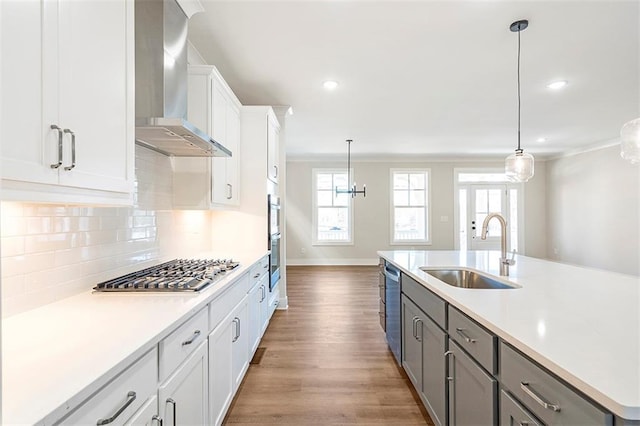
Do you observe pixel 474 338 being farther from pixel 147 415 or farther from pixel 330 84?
pixel 330 84

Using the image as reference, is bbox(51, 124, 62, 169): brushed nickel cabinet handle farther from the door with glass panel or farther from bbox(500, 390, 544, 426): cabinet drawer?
the door with glass panel

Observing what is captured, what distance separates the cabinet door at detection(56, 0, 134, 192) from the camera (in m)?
1.06

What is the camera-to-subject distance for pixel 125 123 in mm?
1380

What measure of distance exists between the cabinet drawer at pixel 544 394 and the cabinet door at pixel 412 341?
90 centimetres

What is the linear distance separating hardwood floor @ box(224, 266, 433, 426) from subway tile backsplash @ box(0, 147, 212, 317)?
1.22 m

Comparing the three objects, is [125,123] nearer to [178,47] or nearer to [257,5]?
[178,47]

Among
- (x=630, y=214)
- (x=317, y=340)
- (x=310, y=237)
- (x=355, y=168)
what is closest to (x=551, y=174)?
(x=630, y=214)

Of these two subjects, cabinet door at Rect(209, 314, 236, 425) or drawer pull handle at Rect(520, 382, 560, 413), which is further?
cabinet door at Rect(209, 314, 236, 425)

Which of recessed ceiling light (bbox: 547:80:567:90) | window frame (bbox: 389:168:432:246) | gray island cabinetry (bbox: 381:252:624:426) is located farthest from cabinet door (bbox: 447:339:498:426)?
window frame (bbox: 389:168:432:246)

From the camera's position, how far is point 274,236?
371cm

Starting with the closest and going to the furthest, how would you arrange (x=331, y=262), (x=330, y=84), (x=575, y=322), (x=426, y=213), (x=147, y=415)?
(x=147, y=415)
(x=575, y=322)
(x=330, y=84)
(x=331, y=262)
(x=426, y=213)

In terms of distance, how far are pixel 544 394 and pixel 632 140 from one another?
86.0 inches

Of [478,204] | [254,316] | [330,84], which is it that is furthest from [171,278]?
[478,204]

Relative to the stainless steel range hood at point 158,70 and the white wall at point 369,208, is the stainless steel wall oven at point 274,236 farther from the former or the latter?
the white wall at point 369,208
